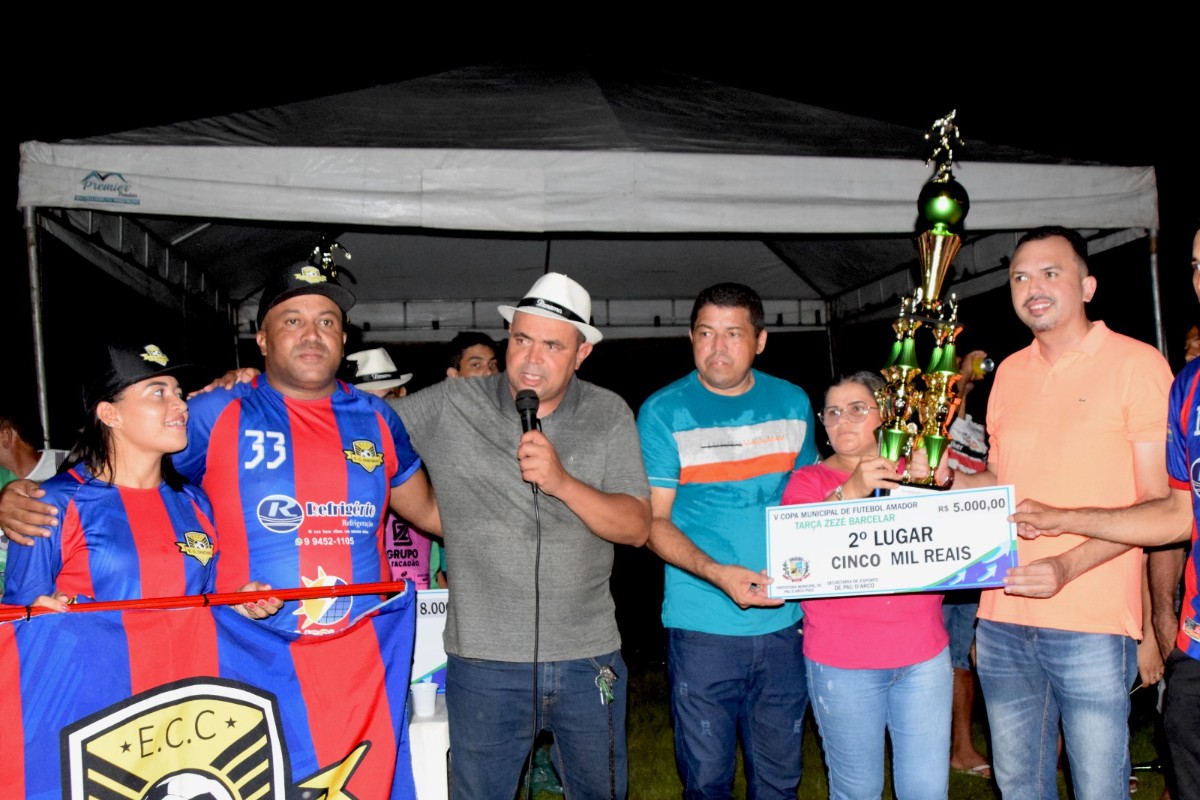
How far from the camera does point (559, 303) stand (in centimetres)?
296

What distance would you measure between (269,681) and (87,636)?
0.49 meters

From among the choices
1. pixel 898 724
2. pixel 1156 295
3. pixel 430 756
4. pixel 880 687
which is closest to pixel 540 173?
pixel 430 756

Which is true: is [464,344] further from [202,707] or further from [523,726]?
[202,707]

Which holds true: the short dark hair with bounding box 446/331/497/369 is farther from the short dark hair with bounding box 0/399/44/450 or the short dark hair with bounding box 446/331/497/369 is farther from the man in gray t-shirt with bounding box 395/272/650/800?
the man in gray t-shirt with bounding box 395/272/650/800

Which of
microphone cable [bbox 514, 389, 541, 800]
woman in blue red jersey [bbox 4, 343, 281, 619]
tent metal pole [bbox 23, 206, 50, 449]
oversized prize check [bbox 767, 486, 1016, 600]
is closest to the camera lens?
woman in blue red jersey [bbox 4, 343, 281, 619]

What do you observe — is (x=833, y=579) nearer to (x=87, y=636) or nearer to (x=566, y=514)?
(x=566, y=514)

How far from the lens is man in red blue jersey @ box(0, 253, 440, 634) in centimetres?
274

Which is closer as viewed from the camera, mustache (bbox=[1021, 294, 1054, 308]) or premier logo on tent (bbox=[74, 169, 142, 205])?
mustache (bbox=[1021, 294, 1054, 308])

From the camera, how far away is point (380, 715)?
9.14 feet

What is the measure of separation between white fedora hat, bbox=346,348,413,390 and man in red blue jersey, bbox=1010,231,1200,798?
404 centimetres

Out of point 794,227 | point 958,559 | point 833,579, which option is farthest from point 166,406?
point 794,227

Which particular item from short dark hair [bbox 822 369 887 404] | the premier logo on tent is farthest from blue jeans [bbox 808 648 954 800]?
the premier logo on tent

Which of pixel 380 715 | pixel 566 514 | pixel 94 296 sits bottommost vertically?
pixel 380 715

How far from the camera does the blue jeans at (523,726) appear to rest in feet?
9.08
